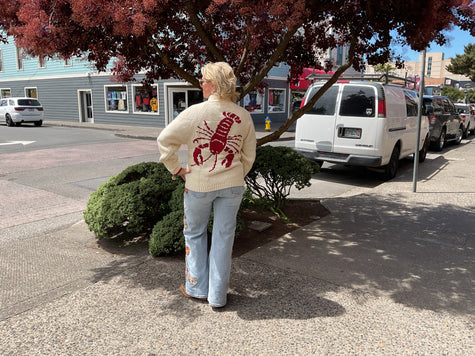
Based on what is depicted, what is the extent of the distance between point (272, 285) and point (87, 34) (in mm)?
2962

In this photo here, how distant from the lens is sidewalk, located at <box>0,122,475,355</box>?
2.75 metres

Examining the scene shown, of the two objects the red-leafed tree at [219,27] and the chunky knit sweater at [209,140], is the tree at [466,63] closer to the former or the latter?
the red-leafed tree at [219,27]

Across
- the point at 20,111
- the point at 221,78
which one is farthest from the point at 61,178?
the point at 20,111

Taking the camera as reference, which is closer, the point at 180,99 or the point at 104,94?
the point at 180,99

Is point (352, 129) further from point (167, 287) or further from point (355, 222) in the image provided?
point (167, 287)

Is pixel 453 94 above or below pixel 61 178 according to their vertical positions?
above

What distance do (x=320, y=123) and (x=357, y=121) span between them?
2.61 ft

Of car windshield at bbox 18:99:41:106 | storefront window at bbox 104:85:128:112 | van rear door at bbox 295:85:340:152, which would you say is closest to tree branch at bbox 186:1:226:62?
van rear door at bbox 295:85:340:152

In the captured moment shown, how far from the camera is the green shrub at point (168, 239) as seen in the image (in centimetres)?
404

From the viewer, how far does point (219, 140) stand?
2977 millimetres

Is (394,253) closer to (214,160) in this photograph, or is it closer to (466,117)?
(214,160)

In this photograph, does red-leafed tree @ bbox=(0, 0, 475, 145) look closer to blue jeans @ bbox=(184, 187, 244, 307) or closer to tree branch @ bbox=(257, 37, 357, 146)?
tree branch @ bbox=(257, 37, 357, 146)

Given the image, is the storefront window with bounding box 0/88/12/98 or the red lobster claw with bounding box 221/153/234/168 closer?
the red lobster claw with bounding box 221/153/234/168

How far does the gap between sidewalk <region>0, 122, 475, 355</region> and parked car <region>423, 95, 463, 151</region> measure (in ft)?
30.4
